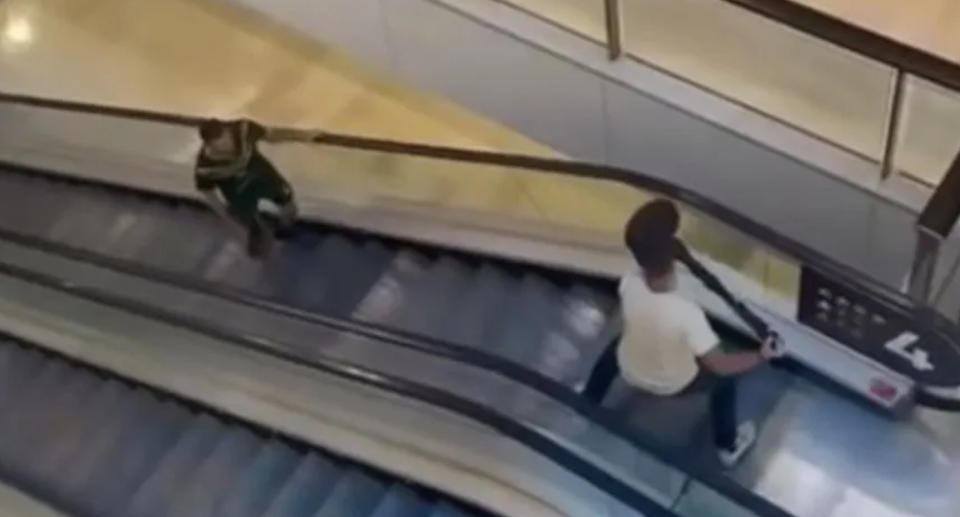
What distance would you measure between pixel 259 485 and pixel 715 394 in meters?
1.73

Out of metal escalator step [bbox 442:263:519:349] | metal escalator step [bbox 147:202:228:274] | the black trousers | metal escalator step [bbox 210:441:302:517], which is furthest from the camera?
metal escalator step [bbox 147:202:228:274]

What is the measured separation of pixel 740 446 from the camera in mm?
6016

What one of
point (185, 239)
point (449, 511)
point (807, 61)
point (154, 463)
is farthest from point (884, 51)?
point (185, 239)

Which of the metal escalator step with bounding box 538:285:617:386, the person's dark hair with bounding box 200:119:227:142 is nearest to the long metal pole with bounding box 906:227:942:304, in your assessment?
the metal escalator step with bounding box 538:285:617:386

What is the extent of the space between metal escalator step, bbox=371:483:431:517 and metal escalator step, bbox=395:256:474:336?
2.72 feet

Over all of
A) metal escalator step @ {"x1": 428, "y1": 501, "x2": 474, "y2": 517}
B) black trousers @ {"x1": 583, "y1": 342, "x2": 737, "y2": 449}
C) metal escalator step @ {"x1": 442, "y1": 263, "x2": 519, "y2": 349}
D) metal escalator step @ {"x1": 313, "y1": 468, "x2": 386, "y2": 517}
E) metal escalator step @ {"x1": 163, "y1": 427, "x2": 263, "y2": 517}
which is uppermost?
black trousers @ {"x1": 583, "y1": 342, "x2": 737, "y2": 449}

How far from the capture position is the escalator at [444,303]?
5617 mm

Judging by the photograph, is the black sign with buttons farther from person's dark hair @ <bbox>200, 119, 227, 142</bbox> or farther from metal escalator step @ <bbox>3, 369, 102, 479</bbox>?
metal escalator step @ <bbox>3, 369, 102, 479</bbox>

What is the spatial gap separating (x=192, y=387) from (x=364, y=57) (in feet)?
5.92

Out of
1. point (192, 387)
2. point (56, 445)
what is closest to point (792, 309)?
point (192, 387)

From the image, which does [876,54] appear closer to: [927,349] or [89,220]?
[927,349]

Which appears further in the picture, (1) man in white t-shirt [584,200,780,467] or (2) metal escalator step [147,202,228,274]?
(2) metal escalator step [147,202,228,274]

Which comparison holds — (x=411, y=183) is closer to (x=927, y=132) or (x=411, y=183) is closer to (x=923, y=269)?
(x=927, y=132)

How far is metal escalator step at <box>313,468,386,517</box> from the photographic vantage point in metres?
6.16
